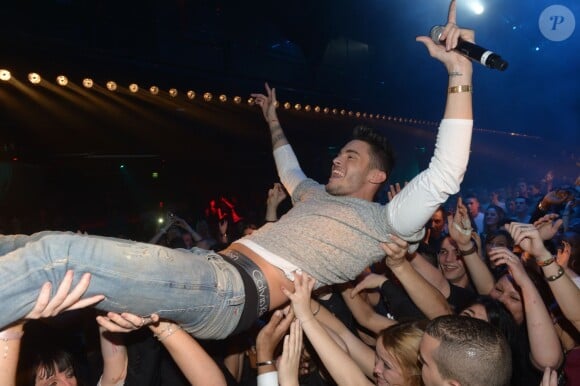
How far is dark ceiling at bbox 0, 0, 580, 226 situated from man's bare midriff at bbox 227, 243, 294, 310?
327 cm

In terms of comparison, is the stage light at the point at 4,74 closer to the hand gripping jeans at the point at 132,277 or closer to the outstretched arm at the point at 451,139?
the hand gripping jeans at the point at 132,277

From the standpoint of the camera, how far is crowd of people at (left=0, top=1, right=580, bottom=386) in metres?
1.42

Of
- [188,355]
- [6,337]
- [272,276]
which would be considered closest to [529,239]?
[272,276]

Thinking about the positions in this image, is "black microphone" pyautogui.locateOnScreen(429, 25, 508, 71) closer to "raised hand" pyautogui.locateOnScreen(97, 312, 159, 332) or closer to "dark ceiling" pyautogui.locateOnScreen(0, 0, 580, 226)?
"raised hand" pyautogui.locateOnScreen(97, 312, 159, 332)

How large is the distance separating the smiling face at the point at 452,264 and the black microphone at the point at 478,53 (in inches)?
79.0

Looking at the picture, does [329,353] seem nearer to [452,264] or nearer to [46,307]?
[46,307]

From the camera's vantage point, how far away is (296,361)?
1.66m

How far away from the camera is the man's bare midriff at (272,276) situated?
1886 mm

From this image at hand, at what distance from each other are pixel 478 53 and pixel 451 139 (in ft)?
1.14

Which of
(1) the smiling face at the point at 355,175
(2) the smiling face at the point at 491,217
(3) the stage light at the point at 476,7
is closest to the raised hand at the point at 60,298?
(1) the smiling face at the point at 355,175

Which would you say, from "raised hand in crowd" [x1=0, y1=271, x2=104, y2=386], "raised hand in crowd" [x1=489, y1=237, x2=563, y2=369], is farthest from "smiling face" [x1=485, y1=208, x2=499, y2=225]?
"raised hand in crowd" [x1=0, y1=271, x2=104, y2=386]

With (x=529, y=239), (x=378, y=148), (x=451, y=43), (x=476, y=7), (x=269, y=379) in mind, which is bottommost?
(x=269, y=379)

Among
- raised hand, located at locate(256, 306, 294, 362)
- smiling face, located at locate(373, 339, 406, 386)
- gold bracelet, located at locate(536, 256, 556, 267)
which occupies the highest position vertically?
gold bracelet, located at locate(536, 256, 556, 267)

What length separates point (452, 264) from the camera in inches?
135
